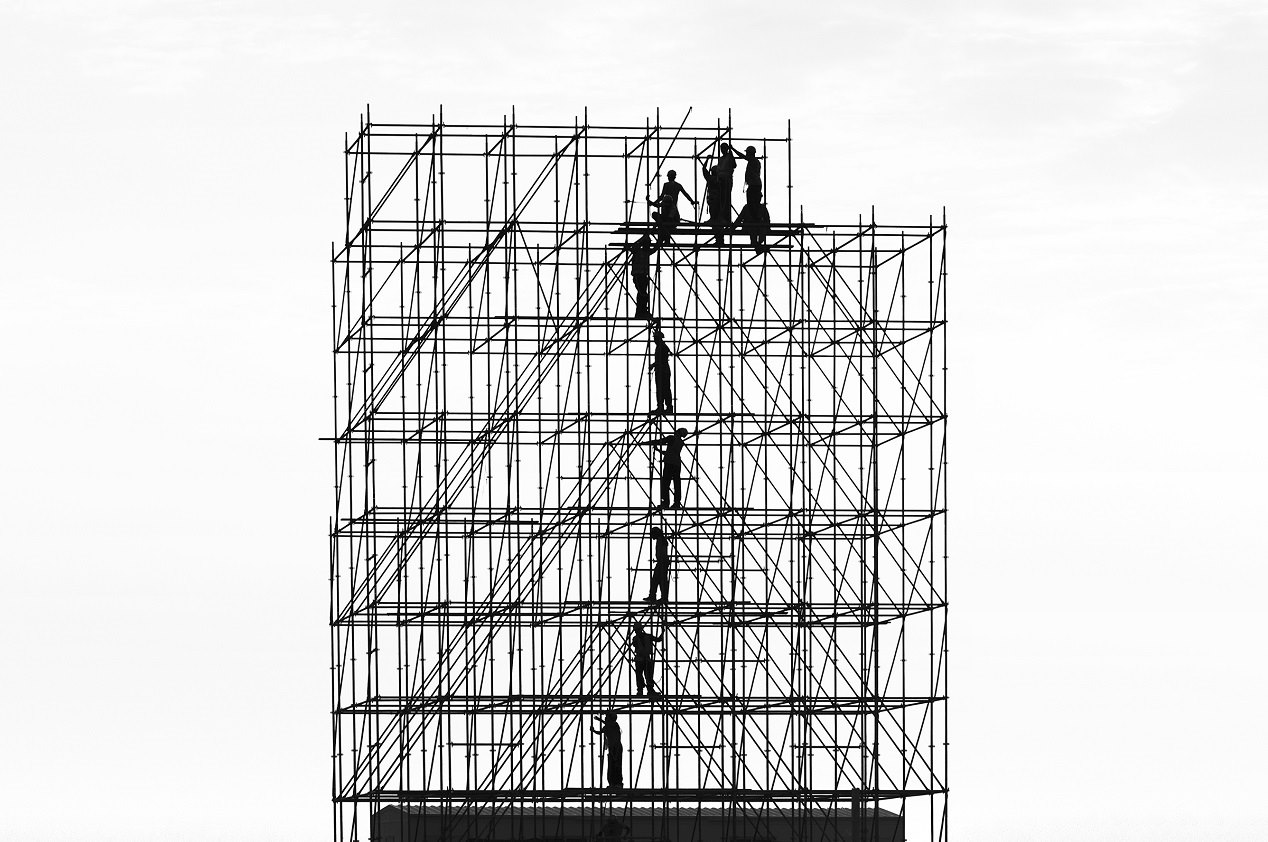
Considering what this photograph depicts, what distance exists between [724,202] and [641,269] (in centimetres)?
155

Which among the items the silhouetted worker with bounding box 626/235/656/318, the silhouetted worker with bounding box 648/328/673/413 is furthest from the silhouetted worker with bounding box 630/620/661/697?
the silhouetted worker with bounding box 626/235/656/318

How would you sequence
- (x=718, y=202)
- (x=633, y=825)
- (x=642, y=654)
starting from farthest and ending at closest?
(x=718, y=202)
(x=642, y=654)
(x=633, y=825)

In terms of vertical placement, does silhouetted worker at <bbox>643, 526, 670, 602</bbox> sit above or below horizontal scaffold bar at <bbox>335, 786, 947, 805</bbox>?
above

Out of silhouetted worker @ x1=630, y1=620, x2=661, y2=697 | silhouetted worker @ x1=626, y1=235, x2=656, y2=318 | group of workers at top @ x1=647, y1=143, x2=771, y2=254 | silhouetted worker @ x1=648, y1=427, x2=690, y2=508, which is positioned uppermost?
group of workers at top @ x1=647, y1=143, x2=771, y2=254

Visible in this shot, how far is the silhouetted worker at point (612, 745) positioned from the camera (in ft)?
123

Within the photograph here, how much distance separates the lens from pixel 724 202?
3759 cm

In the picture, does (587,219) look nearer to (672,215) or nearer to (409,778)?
(672,215)

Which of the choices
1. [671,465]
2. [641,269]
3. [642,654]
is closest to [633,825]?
[642,654]

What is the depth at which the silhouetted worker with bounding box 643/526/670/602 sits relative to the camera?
124 feet

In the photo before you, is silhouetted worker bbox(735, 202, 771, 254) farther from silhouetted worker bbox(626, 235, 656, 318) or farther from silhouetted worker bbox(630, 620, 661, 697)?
silhouetted worker bbox(630, 620, 661, 697)

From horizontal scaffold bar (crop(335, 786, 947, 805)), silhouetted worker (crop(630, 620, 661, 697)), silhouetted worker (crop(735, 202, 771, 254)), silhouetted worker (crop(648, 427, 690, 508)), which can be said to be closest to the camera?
horizontal scaffold bar (crop(335, 786, 947, 805))

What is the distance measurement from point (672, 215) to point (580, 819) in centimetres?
880

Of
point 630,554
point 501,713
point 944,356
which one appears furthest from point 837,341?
point 501,713

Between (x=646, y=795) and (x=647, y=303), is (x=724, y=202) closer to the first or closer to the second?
(x=647, y=303)
